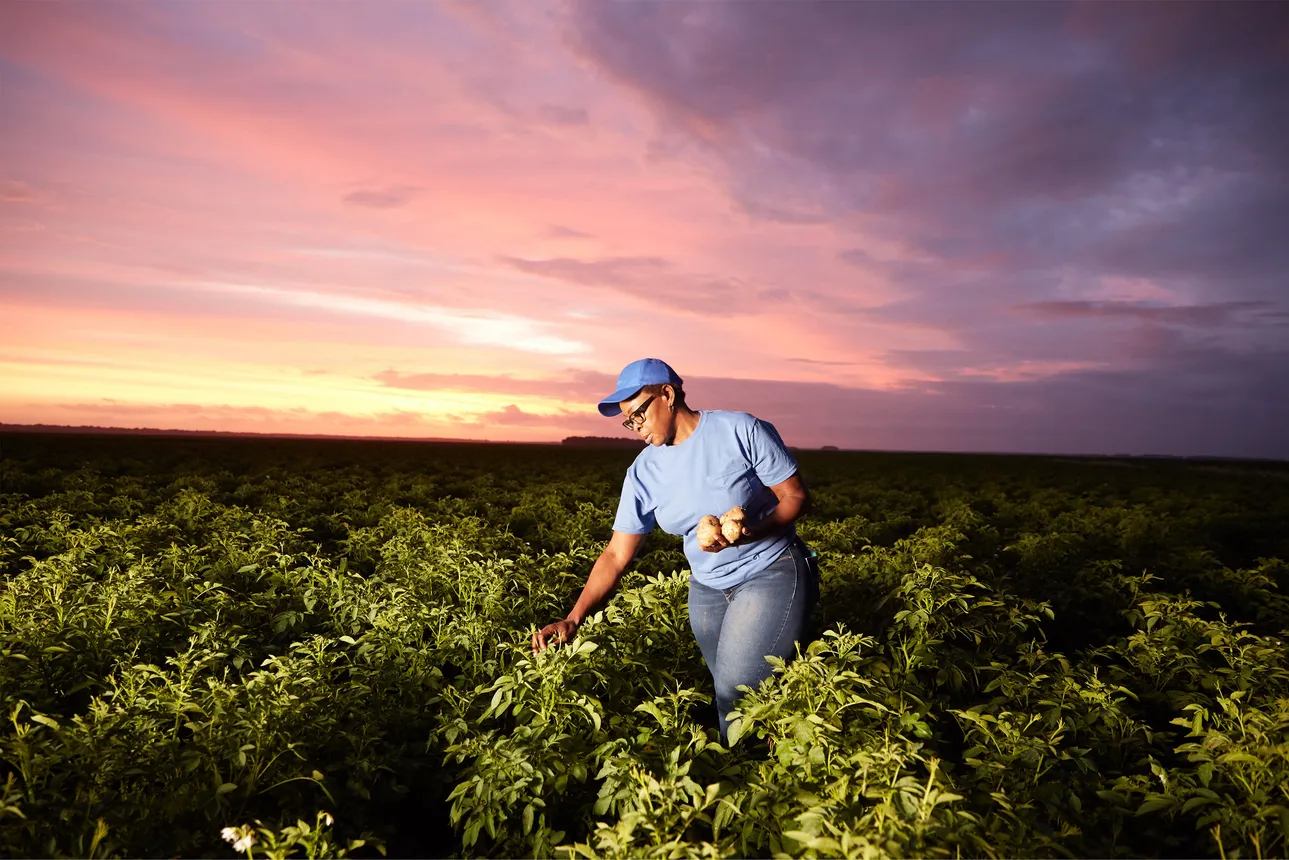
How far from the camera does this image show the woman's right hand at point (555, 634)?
11.3ft

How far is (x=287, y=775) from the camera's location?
3.17 m

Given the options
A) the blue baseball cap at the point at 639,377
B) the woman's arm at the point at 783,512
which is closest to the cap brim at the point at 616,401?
the blue baseball cap at the point at 639,377

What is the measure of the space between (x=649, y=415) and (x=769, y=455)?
54cm

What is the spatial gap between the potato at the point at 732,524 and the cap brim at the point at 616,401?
0.65 metres

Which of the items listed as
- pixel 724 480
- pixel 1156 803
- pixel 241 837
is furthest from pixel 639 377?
pixel 1156 803

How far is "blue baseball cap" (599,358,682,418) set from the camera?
3162 mm

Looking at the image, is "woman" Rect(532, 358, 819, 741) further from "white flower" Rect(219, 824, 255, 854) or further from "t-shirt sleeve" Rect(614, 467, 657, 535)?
"white flower" Rect(219, 824, 255, 854)

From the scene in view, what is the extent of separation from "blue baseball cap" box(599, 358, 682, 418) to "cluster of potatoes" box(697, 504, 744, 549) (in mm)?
628

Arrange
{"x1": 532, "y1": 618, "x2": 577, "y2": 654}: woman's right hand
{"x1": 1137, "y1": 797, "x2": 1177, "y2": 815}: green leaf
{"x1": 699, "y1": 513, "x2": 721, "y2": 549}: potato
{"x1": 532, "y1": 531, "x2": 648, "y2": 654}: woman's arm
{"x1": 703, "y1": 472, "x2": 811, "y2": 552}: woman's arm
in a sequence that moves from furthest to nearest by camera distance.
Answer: {"x1": 532, "y1": 531, "x2": 648, "y2": 654}: woman's arm, {"x1": 532, "y1": 618, "x2": 577, "y2": 654}: woman's right hand, {"x1": 703, "y1": 472, "x2": 811, "y2": 552}: woman's arm, {"x1": 699, "y1": 513, "x2": 721, "y2": 549}: potato, {"x1": 1137, "y1": 797, "x2": 1177, "y2": 815}: green leaf

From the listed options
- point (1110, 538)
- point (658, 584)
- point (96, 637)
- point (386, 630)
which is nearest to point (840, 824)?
point (658, 584)

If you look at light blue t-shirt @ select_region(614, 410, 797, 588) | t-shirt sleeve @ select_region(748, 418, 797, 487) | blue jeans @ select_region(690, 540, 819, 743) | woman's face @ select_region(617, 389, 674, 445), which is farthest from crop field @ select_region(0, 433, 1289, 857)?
woman's face @ select_region(617, 389, 674, 445)

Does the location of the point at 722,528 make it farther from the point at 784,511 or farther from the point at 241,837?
the point at 241,837

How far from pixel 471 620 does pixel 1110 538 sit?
10388 mm

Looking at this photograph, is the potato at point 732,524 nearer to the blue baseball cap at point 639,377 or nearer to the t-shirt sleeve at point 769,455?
the t-shirt sleeve at point 769,455
